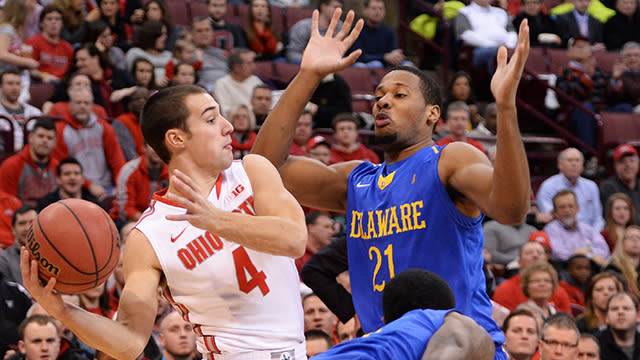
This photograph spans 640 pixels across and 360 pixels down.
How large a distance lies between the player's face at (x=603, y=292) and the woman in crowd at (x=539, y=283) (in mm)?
355

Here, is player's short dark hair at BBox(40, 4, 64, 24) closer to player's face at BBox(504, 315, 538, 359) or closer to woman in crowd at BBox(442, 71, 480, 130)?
woman in crowd at BBox(442, 71, 480, 130)

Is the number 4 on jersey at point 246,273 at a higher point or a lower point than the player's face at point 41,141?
higher

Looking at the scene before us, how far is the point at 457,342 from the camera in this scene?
3.14 metres

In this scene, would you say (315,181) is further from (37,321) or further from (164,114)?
(37,321)

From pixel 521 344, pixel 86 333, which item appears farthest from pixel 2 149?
pixel 86 333

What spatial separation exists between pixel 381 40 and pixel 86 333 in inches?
404

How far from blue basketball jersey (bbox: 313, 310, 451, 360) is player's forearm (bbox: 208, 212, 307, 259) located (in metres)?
0.44

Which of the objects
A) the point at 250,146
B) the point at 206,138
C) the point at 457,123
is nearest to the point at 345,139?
the point at 250,146

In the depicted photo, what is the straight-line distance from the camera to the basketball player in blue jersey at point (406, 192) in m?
4.20

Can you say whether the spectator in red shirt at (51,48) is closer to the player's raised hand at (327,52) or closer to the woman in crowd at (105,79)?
the woman in crowd at (105,79)

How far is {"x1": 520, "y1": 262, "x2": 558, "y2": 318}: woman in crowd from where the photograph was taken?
27.5 feet

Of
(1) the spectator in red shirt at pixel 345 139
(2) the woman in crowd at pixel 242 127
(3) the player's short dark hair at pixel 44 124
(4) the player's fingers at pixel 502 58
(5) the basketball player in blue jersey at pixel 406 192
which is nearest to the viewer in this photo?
(4) the player's fingers at pixel 502 58

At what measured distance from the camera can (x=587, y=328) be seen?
27.8 ft

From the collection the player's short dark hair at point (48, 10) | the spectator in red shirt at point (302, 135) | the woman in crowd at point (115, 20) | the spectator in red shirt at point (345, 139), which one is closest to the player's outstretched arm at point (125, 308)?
the spectator in red shirt at point (302, 135)
